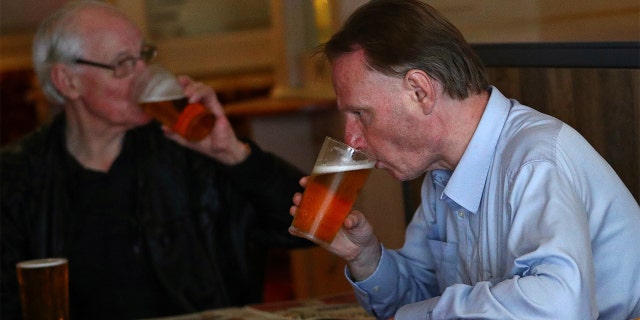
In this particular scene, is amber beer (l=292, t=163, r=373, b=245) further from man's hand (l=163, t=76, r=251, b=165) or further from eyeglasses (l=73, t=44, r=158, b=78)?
eyeglasses (l=73, t=44, r=158, b=78)

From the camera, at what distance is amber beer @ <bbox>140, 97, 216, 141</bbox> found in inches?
103

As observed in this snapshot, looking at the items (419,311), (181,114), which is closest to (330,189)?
(419,311)

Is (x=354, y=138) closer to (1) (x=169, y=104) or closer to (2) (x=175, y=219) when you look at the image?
(1) (x=169, y=104)

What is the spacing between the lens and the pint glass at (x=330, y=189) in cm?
170

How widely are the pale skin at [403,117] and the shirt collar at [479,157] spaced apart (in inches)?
1.0

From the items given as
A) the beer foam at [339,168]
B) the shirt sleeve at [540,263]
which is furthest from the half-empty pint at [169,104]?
the shirt sleeve at [540,263]

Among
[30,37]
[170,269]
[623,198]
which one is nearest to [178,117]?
[170,269]

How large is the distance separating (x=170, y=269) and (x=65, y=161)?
49cm

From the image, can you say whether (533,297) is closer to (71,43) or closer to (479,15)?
(479,15)

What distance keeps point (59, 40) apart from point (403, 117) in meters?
1.60

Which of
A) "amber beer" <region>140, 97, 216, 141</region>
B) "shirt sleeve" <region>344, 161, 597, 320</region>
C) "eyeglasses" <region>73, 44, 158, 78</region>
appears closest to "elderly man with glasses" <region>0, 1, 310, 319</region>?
"eyeglasses" <region>73, 44, 158, 78</region>

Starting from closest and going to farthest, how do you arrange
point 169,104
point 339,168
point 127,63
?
point 339,168
point 169,104
point 127,63

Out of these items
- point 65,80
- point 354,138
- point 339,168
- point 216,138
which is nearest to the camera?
point 339,168

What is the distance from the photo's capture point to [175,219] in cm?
294
